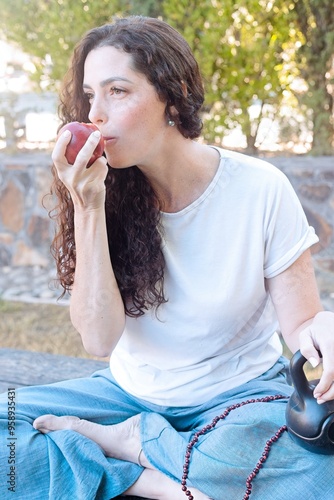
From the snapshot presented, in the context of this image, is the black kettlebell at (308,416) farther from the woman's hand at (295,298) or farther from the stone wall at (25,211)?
the stone wall at (25,211)

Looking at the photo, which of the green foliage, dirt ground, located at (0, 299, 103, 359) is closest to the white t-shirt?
dirt ground, located at (0, 299, 103, 359)

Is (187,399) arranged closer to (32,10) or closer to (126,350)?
(126,350)

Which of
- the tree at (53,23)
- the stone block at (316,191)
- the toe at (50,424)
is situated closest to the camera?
the toe at (50,424)

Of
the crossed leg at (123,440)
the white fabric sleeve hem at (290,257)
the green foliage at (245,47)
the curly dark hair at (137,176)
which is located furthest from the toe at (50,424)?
the green foliage at (245,47)

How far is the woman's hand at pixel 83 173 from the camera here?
1688 millimetres

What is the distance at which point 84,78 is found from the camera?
6.11 ft

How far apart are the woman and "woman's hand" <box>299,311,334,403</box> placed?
0.72ft

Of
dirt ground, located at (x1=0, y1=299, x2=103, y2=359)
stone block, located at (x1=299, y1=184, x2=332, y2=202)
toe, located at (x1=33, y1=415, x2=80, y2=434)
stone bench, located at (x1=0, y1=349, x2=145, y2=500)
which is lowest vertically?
dirt ground, located at (x1=0, y1=299, x2=103, y2=359)

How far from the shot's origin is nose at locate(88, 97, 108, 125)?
5.85 ft

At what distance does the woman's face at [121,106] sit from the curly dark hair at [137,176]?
0.09ft

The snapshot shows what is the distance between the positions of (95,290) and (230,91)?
350 cm

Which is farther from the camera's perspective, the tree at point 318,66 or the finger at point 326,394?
the tree at point 318,66

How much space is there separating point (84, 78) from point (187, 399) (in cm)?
89

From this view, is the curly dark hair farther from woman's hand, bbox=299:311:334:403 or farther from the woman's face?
woman's hand, bbox=299:311:334:403
